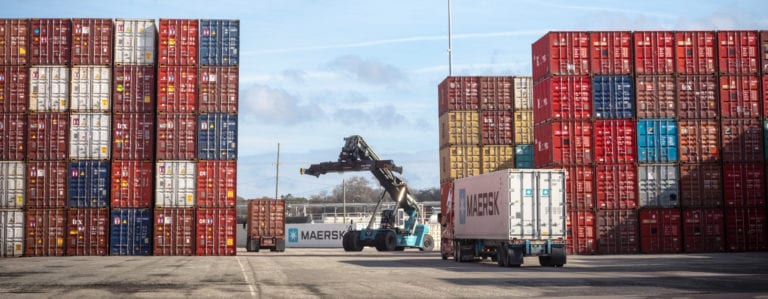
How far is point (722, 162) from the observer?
143ft

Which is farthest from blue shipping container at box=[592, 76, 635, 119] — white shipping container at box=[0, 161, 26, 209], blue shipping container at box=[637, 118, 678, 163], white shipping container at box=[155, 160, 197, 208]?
white shipping container at box=[0, 161, 26, 209]

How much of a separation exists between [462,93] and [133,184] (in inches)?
897

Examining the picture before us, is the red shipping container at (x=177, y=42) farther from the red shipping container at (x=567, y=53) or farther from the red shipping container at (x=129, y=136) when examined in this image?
the red shipping container at (x=567, y=53)

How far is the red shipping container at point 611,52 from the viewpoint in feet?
142

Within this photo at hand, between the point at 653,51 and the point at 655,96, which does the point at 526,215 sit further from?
the point at 653,51

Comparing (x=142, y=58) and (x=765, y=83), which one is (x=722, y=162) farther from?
(x=142, y=58)

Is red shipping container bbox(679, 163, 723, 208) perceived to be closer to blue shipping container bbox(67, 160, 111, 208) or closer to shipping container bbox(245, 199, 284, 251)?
blue shipping container bbox(67, 160, 111, 208)

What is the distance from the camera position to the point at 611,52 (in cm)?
4359

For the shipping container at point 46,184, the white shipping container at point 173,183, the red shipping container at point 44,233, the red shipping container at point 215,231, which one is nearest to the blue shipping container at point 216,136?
the white shipping container at point 173,183

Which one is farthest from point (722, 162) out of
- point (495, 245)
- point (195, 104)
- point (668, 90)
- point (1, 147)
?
point (1, 147)

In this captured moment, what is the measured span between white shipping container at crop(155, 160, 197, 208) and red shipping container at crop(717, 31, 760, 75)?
25.8m

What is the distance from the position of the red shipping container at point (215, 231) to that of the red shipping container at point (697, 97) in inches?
862

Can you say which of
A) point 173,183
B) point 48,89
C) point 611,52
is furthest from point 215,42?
point 611,52

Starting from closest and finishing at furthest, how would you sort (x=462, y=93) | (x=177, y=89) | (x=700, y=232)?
(x=700, y=232) < (x=177, y=89) < (x=462, y=93)
